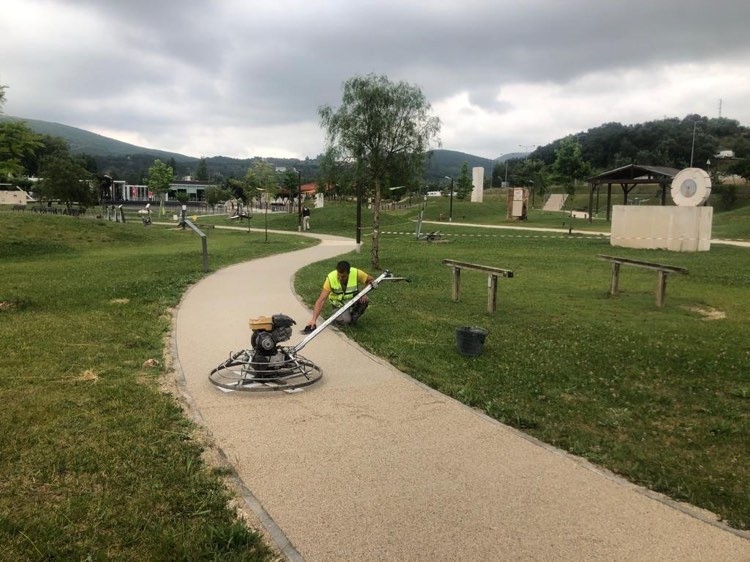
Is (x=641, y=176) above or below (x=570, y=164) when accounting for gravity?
below

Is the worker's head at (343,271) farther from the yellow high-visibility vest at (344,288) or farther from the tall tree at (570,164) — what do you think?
the tall tree at (570,164)

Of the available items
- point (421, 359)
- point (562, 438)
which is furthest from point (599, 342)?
point (562, 438)

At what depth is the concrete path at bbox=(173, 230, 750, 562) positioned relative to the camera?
3.38 meters

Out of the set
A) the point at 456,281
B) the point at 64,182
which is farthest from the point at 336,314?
the point at 64,182

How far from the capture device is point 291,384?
618cm

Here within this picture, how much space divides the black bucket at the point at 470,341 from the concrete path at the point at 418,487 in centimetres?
138

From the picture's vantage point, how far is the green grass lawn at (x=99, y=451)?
331 cm

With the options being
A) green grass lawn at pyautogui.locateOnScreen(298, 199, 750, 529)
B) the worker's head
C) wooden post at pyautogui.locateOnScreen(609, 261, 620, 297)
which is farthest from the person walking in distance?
the worker's head

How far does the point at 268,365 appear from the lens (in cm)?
616

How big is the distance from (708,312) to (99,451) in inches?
425

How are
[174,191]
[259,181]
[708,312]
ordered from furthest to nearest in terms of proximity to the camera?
[174,191] → [259,181] → [708,312]

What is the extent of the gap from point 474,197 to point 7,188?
65820 millimetres

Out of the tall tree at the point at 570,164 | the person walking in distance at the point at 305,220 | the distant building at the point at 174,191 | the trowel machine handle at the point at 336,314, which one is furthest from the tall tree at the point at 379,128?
the distant building at the point at 174,191

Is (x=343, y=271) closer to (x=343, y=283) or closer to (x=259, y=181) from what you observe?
(x=343, y=283)
